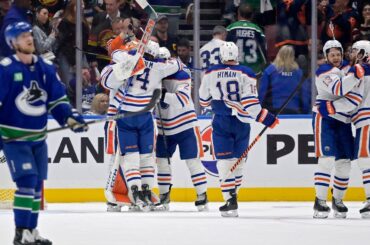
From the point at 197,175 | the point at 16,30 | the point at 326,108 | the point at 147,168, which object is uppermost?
the point at 16,30

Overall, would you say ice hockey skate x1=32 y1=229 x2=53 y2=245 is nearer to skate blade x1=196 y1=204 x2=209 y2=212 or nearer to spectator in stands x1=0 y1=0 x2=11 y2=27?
skate blade x1=196 y1=204 x2=209 y2=212

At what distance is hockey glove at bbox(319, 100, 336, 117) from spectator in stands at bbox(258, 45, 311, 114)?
2.51 m

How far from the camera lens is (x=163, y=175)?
1154 cm

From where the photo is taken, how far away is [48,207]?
1176 cm

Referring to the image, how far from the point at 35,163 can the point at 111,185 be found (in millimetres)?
3739

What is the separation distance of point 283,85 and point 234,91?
2.35 m

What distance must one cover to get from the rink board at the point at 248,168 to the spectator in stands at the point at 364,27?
3.44 ft

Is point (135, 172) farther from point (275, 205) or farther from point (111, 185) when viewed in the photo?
point (275, 205)

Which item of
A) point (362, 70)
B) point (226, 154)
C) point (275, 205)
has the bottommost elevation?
point (275, 205)

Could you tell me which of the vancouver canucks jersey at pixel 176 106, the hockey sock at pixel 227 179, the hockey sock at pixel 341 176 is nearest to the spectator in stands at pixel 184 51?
the vancouver canucks jersey at pixel 176 106

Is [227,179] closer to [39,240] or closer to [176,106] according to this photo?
[176,106]

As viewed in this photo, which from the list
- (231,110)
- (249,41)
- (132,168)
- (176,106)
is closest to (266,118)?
(231,110)

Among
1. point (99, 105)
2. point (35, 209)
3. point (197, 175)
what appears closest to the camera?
point (35, 209)

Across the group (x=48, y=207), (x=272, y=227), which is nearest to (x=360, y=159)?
(x=272, y=227)
